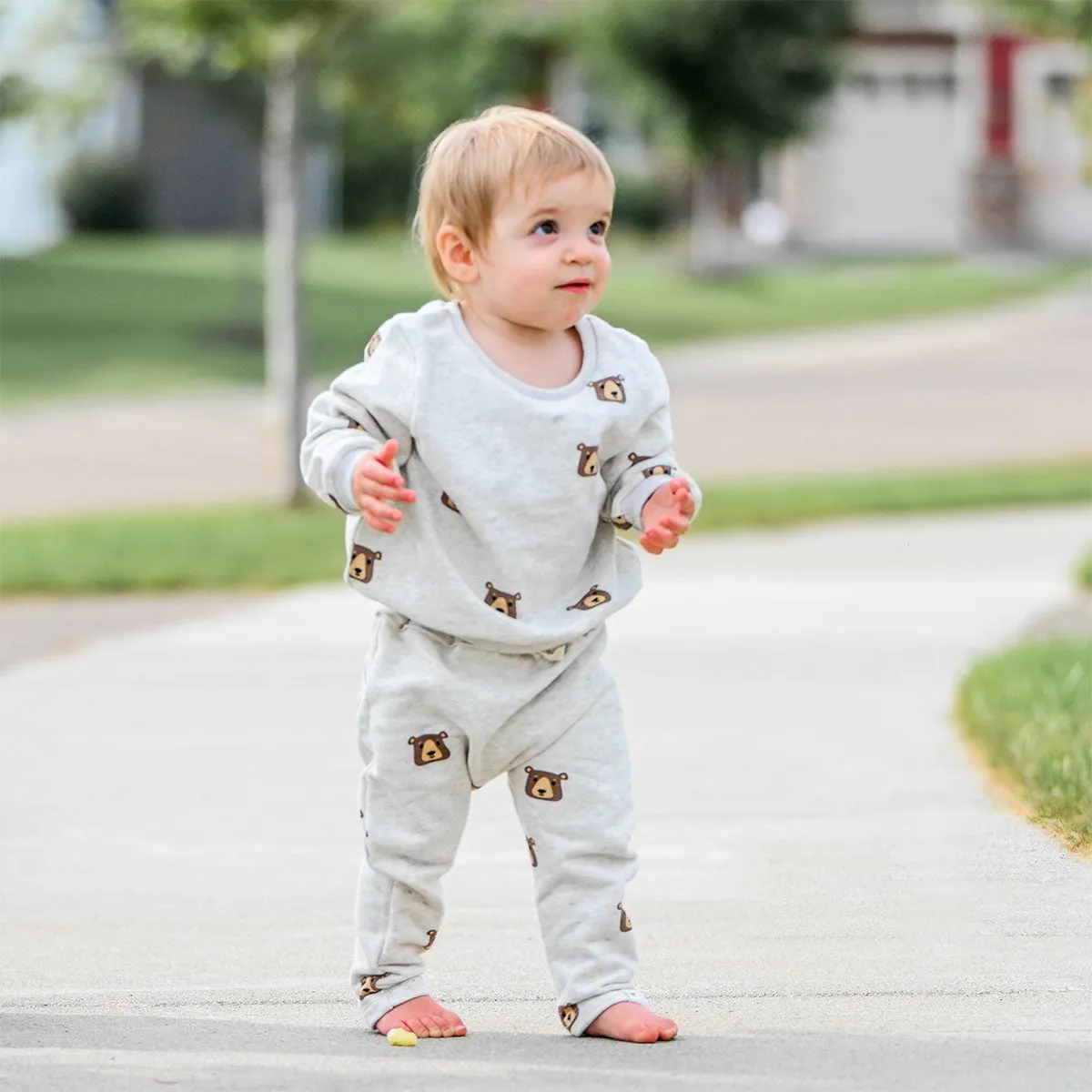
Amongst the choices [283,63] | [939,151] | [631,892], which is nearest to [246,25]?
[283,63]

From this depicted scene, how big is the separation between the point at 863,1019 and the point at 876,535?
810cm

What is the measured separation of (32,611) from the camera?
982 cm

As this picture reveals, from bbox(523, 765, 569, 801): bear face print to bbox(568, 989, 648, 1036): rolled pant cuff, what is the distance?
12.8 inches

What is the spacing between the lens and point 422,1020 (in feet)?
12.5

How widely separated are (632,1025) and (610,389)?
39.8 inches

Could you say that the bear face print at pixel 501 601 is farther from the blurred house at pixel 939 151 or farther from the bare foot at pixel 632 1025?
the blurred house at pixel 939 151

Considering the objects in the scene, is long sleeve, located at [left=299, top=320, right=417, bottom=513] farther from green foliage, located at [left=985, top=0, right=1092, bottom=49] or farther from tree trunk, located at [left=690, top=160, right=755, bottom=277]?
tree trunk, located at [left=690, top=160, right=755, bottom=277]

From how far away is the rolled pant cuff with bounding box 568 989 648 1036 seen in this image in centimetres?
378

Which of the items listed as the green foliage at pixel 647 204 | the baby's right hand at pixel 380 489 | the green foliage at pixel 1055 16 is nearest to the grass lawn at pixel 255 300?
the green foliage at pixel 647 204

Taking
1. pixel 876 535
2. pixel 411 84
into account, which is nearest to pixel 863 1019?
pixel 876 535

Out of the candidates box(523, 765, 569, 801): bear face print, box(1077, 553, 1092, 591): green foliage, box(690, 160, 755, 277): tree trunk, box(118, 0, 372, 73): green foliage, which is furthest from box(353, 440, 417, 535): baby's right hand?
box(690, 160, 755, 277): tree trunk

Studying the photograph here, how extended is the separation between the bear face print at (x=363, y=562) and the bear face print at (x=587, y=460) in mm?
349

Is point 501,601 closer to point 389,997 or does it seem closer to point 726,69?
point 389,997

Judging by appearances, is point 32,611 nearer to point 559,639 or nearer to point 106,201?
point 559,639
